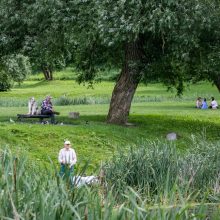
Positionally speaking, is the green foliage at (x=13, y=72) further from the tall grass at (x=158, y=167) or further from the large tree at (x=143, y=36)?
the tall grass at (x=158, y=167)

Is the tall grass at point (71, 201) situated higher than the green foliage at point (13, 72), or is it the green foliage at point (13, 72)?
the green foliage at point (13, 72)

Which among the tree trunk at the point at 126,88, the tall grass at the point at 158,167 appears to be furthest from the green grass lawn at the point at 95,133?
the tall grass at the point at 158,167

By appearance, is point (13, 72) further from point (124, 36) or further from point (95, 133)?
point (124, 36)

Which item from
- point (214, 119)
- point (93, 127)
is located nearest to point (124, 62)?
point (93, 127)

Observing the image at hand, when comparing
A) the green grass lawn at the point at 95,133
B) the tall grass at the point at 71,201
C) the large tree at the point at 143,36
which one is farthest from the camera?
the large tree at the point at 143,36

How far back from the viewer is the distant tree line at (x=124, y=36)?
883 inches

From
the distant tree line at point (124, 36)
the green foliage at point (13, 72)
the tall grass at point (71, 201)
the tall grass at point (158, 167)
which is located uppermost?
the distant tree line at point (124, 36)

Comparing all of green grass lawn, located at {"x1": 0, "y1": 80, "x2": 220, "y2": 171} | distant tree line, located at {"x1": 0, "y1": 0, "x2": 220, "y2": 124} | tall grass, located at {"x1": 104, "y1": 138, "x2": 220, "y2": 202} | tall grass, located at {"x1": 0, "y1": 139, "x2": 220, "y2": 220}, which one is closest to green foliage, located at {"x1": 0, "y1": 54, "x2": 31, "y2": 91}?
distant tree line, located at {"x1": 0, "y1": 0, "x2": 220, "y2": 124}

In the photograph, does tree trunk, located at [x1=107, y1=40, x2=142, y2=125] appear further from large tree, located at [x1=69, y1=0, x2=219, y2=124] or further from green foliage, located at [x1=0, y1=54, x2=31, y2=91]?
green foliage, located at [x1=0, y1=54, x2=31, y2=91]

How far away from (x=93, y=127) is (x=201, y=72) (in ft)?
15.1

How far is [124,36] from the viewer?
888 inches

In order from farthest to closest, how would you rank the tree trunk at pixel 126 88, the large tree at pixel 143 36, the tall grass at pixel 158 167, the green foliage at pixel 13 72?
the green foliage at pixel 13 72 < the tree trunk at pixel 126 88 < the large tree at pixel 143 36 < the tall grass at pixel 158 167

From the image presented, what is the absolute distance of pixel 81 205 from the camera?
5.76m

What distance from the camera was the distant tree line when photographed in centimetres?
2242
